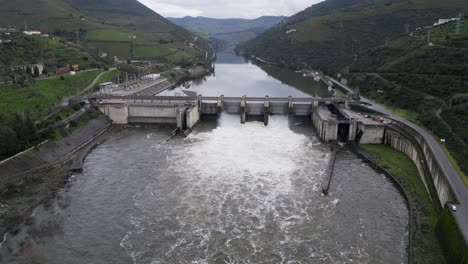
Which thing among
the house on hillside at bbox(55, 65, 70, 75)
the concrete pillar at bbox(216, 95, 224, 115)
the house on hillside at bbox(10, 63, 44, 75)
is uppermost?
the house on hillside at bbox(10, 63, 44, 75)

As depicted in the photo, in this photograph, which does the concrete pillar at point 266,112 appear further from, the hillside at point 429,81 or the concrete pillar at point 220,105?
the hillside at point 429,81

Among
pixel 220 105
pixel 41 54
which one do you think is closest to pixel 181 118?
pixel 220 105

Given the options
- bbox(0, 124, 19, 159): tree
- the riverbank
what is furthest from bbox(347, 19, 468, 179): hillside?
bbox(0, 124, 19, 159): tree

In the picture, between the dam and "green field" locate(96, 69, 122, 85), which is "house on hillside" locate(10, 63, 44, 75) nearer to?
"green field" locate(96, 69, 122, 85)

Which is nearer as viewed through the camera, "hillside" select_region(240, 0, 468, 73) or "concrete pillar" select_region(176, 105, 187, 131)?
"concrete pillar" select_region(176, 105, 187, 131)

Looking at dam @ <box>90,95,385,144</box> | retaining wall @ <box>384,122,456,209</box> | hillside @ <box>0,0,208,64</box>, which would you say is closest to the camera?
retaining wall @ <box>384,122,456,209</box>

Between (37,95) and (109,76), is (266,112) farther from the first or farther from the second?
(109,76)

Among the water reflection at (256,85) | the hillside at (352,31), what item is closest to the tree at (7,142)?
the water reflection at (256,85)
